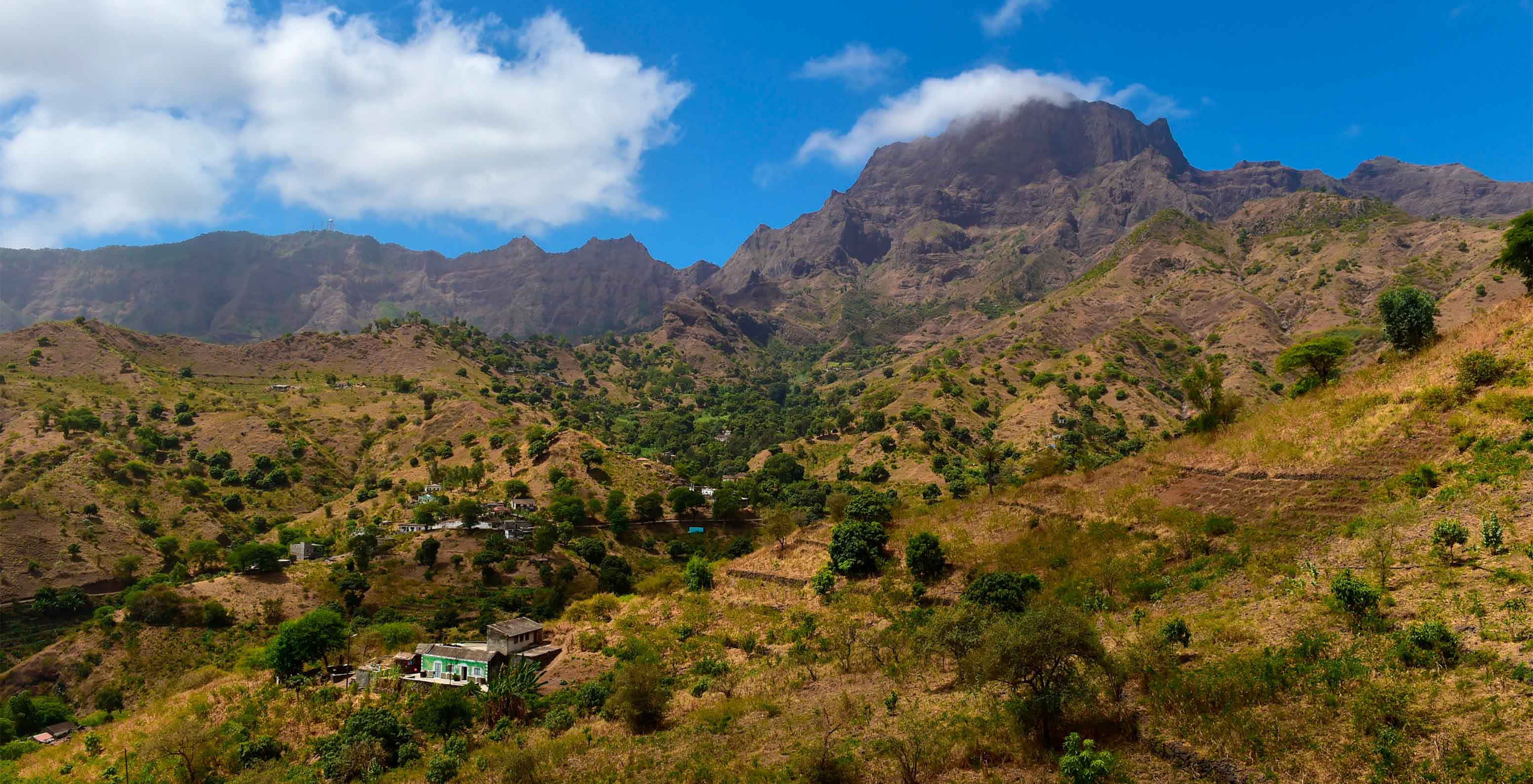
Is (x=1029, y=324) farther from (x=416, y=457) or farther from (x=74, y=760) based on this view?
(x=74, y=760)

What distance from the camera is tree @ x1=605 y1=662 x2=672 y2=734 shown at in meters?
26.8

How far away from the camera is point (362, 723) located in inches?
1100

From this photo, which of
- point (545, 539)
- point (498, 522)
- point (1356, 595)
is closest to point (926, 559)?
point (1356, 595)

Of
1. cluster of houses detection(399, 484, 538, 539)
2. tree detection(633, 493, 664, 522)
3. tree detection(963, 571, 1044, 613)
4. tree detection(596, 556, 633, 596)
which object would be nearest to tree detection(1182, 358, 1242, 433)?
tree detection(963, 571, 1044, 613)

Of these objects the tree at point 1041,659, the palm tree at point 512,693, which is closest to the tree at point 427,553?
the palm tree at point 512,693

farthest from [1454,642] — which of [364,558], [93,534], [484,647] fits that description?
[93,534]

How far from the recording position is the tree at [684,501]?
3415 inches

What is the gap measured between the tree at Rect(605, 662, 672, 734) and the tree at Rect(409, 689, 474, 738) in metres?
6.45

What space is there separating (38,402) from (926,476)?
12597 cm

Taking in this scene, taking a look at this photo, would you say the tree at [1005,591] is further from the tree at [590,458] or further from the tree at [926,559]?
the tree at [590,458]

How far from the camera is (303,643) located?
4022 centimetres

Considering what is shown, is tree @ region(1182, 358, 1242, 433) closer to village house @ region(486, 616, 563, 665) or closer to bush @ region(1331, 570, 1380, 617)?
bush @ region(1331, 570, 1380, 617)

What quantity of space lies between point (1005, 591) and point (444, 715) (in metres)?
23.8

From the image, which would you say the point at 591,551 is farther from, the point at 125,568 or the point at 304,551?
the point at 125,568
